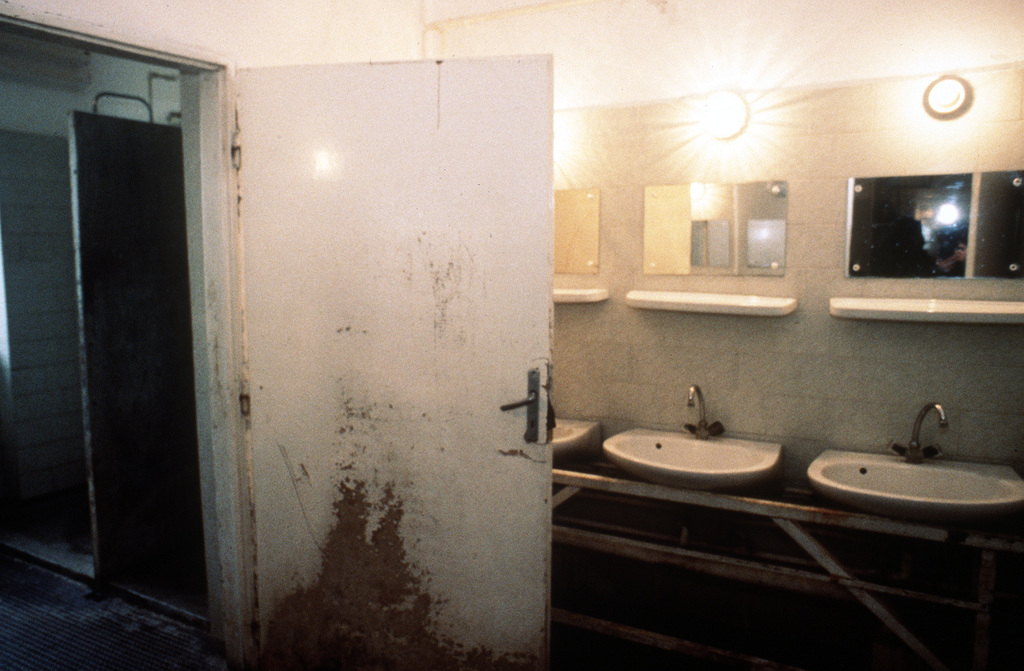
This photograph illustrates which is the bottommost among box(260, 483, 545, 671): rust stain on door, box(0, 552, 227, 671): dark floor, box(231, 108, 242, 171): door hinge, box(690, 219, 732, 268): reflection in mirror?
box(0, 552, 227, 671): dark floor

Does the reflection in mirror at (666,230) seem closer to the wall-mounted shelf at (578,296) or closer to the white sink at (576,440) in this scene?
the wall-mounted shelf at (578,296)

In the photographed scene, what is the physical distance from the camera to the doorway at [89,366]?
282 centimetres

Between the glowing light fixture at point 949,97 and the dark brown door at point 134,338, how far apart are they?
2.98 metres

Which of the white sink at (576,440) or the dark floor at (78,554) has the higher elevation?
the white sink at (576,440)

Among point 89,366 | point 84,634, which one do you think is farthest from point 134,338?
point 84,634

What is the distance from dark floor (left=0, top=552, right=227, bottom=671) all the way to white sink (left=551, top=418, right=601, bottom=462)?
55.6 inches

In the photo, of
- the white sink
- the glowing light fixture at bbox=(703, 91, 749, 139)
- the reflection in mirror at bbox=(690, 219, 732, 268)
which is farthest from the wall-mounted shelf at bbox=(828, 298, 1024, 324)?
the white sink

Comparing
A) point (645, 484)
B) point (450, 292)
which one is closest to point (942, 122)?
point (645, 484)

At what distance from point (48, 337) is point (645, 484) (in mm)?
3455

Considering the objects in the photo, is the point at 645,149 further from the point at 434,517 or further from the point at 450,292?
the point at 434,517

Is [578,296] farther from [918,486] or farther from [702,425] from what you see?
[918,486]

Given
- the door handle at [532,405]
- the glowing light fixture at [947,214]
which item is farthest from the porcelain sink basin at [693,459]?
the glowing light fixture at [947,214]

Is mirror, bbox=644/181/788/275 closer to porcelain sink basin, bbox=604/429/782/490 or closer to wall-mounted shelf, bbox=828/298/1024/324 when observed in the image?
wall-mounted shelf, bbox=828/298/1024/324

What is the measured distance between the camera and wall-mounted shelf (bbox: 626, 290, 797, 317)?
7.51ft
